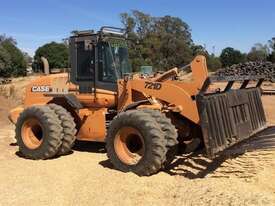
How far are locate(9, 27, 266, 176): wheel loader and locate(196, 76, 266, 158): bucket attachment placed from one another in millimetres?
17

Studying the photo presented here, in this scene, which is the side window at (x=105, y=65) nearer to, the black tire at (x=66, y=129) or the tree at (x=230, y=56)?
the black tire at (x=66, y=129)

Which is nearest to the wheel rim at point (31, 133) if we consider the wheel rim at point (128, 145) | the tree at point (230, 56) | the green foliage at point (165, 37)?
the wheel rim at point (128, 145)

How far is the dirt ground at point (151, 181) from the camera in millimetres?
7617

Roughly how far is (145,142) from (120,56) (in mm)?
2782

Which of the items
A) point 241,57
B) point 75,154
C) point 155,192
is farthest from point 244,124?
point 241,57

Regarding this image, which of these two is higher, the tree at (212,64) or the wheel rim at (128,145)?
the tree at (212,64)

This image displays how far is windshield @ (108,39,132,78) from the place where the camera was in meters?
11.1

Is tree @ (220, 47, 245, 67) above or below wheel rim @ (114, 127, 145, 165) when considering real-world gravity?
above

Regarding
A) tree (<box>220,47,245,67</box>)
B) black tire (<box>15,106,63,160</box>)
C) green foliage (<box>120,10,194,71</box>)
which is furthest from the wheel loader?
tree (<box>220,47,245,67</box>)

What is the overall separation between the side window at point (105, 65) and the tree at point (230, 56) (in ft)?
209

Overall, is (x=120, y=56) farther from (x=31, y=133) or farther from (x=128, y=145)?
(x=31, y=133)

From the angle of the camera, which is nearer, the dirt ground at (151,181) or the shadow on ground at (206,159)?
the dirt ground at (151,181)

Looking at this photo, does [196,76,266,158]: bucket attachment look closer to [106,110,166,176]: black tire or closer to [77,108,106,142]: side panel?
[106,110,166,176]: black tire

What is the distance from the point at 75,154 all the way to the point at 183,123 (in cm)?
268
